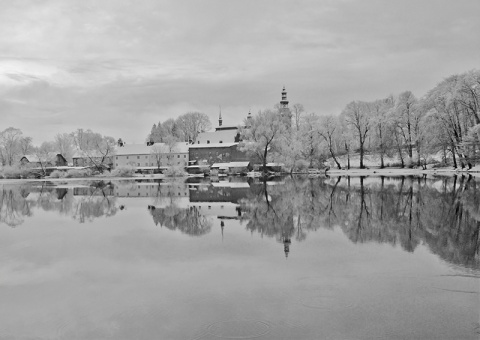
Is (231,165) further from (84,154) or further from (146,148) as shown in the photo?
(84,154)

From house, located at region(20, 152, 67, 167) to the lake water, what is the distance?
86.4 meters

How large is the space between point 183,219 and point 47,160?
8785 cm

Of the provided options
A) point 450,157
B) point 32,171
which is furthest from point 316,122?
point 32,171

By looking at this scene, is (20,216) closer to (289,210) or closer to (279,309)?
(289,210)

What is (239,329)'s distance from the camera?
6.12 metres

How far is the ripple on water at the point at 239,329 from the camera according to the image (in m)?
5.91

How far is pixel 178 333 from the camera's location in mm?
6051

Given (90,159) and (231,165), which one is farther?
(90,159)

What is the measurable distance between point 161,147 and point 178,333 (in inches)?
3787

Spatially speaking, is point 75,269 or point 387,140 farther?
point 387,140

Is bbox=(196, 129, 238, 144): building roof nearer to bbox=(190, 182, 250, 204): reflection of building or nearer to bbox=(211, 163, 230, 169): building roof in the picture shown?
bbox=(211, 163, 230, 169): building roof

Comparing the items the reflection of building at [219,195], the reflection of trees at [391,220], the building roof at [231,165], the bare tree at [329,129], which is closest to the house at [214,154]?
the building roof at [231,165]

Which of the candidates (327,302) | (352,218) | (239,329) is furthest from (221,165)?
(239,329)

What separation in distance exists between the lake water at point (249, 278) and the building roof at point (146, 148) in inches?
3233
